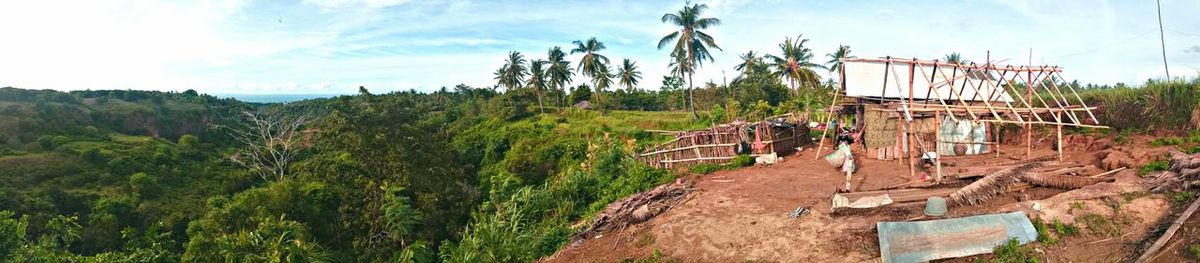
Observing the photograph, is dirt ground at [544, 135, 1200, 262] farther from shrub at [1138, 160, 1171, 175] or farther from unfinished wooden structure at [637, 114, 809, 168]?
unfinished wooden structure at [637, 114, 809, 168]

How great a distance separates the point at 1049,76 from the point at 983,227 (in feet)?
25.6

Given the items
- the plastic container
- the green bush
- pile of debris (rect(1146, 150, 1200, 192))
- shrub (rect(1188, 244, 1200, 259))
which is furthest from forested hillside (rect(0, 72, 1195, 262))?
shrub (rect(1188, 244, 1200, 259))

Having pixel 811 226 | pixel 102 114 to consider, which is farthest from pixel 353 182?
pixel 102 114

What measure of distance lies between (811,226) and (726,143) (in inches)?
275

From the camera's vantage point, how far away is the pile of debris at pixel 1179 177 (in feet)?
23.8

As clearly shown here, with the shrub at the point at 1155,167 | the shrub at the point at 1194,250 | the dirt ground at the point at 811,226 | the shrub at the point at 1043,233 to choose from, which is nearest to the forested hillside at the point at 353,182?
the dirt ground at the point at 811,226

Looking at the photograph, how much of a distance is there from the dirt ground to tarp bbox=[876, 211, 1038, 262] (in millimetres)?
181

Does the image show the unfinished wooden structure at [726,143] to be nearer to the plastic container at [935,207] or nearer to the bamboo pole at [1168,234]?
the plastic container at [935,207]

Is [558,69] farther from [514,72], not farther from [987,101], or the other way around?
[987,101]

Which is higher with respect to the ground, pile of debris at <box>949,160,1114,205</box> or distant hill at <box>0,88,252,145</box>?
distant hill at <box>0,88,252,145</box>

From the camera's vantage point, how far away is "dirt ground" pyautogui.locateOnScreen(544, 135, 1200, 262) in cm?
636

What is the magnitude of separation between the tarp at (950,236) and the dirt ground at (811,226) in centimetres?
18

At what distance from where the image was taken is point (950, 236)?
6.29m

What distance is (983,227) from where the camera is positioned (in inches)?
252
